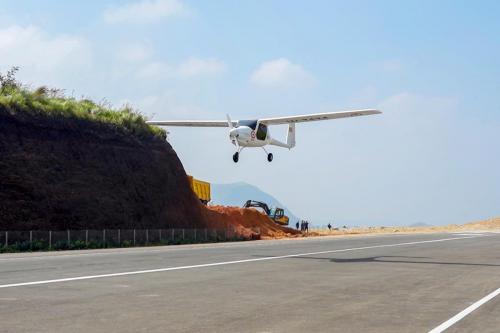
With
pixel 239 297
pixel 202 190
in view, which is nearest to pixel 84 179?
pixel 202 190

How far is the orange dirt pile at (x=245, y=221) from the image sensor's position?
6069 cm

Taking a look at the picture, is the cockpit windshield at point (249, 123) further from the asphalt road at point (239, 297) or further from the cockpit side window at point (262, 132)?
the asphalt road at point (239, 297)

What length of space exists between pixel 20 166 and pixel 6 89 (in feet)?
28.5

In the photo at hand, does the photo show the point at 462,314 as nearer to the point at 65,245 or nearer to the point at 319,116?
the point at 65,245

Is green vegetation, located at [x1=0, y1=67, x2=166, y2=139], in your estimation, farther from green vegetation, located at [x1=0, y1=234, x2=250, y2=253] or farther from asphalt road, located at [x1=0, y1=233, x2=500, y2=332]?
asphalt road, located at [x1=0, y1=233, x2=500, y2=332]

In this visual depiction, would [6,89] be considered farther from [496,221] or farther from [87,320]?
[496,221]

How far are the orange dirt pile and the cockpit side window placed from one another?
322 inches

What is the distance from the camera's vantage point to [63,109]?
46.0 metres

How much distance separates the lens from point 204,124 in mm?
64938

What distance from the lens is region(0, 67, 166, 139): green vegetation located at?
4288cm

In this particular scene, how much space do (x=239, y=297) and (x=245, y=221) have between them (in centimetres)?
5414

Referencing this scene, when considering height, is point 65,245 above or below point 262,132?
below

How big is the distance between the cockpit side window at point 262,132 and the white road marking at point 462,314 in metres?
43.9

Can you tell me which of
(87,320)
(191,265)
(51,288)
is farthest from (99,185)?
(87,320)
